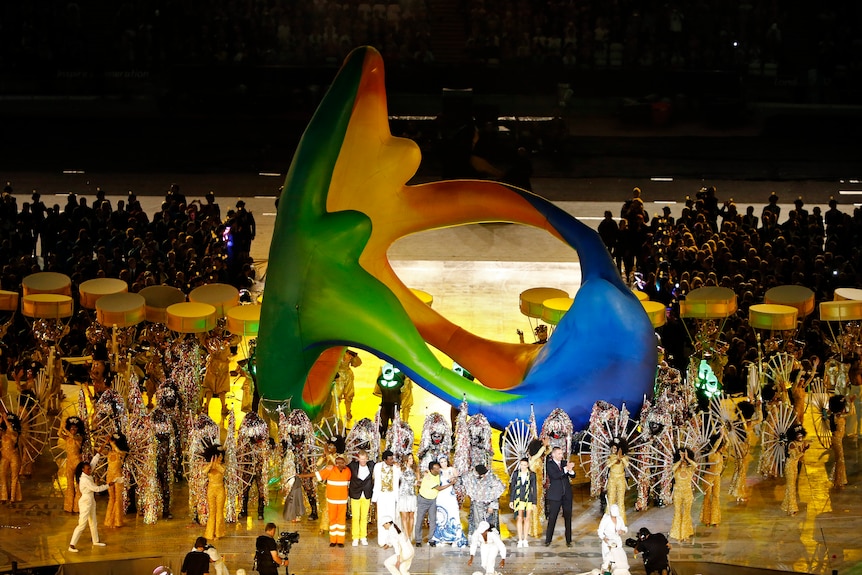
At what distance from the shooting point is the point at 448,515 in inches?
575

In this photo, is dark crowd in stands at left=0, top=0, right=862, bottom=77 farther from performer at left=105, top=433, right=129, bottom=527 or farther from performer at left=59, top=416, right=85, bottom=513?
performer at left=105, top=433, right=129, bottom=527

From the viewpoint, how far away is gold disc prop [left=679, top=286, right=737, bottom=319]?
17.9 metres

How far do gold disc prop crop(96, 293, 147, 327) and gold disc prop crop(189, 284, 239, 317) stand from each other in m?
0.73

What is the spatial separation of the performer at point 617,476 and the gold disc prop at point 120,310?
A: 6.40m

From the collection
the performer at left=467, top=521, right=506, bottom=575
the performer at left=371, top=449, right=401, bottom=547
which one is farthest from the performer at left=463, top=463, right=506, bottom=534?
the performer at left=371, top=449, right=401, bottom=547

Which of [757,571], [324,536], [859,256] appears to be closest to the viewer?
[757,571]

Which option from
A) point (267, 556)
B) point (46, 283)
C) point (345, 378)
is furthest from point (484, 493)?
point (46, 283)

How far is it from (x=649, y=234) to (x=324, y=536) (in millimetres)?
10034

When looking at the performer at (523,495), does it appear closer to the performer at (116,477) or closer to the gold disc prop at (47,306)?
the performer at (116,477)

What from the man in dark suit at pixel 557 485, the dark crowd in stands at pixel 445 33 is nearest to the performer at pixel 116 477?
the man in dark suit at pixel 557 485

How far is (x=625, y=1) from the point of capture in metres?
34.2

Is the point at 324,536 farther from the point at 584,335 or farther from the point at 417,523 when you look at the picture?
the point at 584,335

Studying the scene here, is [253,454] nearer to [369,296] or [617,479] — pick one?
[369,296]

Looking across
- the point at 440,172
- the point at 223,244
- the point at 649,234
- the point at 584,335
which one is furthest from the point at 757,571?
the point at 440,172
